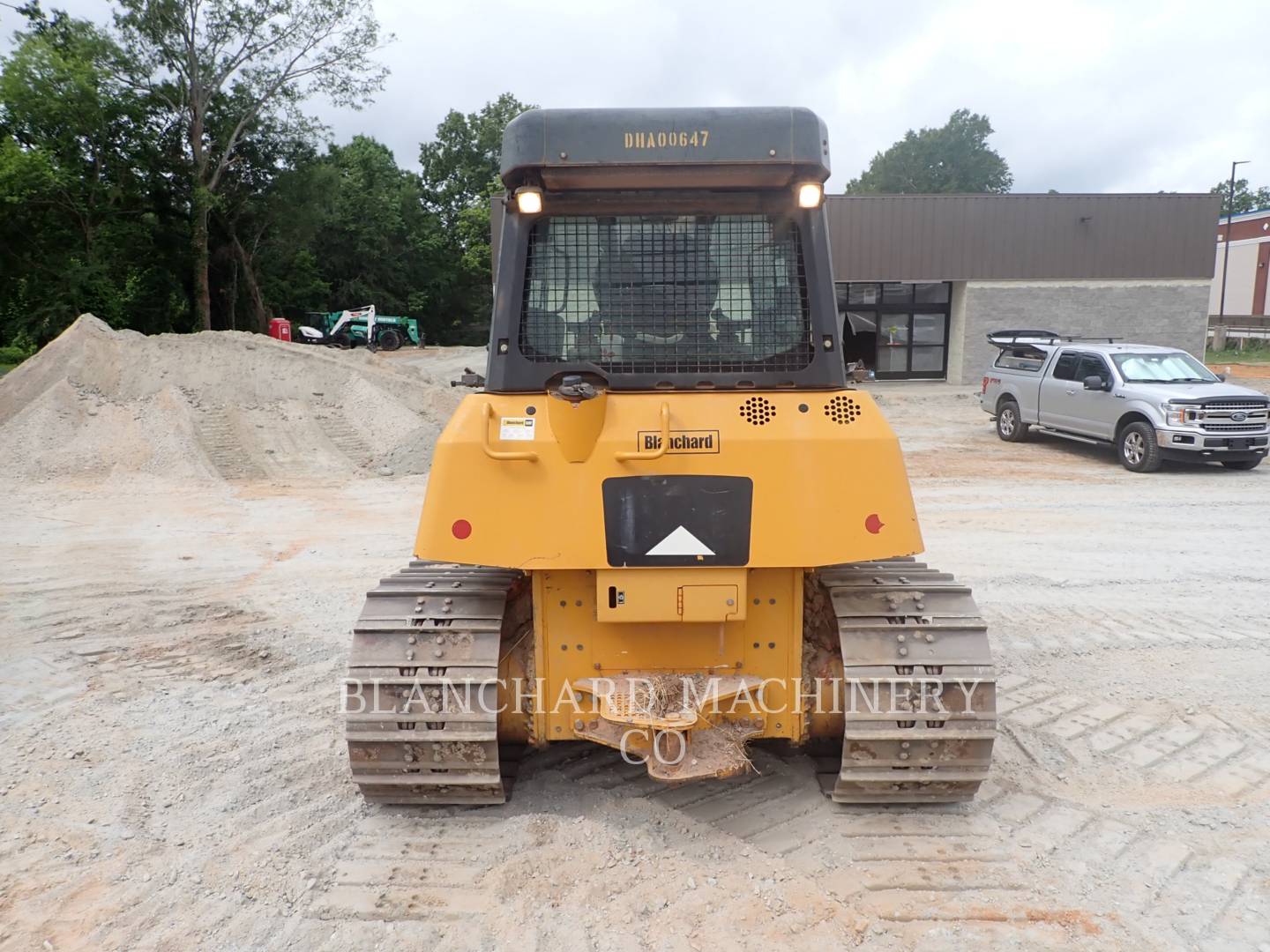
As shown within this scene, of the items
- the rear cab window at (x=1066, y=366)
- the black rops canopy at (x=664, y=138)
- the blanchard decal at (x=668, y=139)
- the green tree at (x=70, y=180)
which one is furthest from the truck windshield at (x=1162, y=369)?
the green tree at (x=70, y=180)

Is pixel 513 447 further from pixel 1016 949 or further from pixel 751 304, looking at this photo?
pixel 1016 949

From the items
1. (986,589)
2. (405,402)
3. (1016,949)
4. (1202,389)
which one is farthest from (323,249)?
(1016,949)

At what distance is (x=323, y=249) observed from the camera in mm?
43969

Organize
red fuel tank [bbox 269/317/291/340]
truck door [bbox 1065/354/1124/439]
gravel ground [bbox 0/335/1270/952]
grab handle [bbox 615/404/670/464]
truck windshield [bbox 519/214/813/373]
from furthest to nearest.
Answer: red fuel tank [bbox 269/317/291/340]
truck door [bbox 1065/354/1124/439]
truck windshield [bbox 519/214/813/373]
grab handle [bbox 615/404/670/464]
gravel ground [bbox 0/335/1270/952]


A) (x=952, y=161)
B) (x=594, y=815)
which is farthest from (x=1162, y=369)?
(x=952, y=161)

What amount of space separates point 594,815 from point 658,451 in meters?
1.58

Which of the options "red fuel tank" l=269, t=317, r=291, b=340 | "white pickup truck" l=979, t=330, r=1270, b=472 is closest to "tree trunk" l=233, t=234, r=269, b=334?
"red fuel tank" l=269, t=317, r=291, b=340

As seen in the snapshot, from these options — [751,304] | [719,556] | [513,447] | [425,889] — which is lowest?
[425,889]

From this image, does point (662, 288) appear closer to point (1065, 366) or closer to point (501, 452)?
point (501, 452)

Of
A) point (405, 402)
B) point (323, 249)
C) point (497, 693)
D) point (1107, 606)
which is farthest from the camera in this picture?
point (323, 249)

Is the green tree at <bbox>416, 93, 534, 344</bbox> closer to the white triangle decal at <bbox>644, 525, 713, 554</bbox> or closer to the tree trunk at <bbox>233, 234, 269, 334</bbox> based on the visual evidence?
the tree trunk at <bbox>233, 234, 269, 334</bbox>

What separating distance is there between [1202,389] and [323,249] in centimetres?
3902

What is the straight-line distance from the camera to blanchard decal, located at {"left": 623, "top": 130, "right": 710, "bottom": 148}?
3.62 m

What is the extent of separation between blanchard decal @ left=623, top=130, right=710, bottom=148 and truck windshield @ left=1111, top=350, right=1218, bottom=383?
39.8 ft
